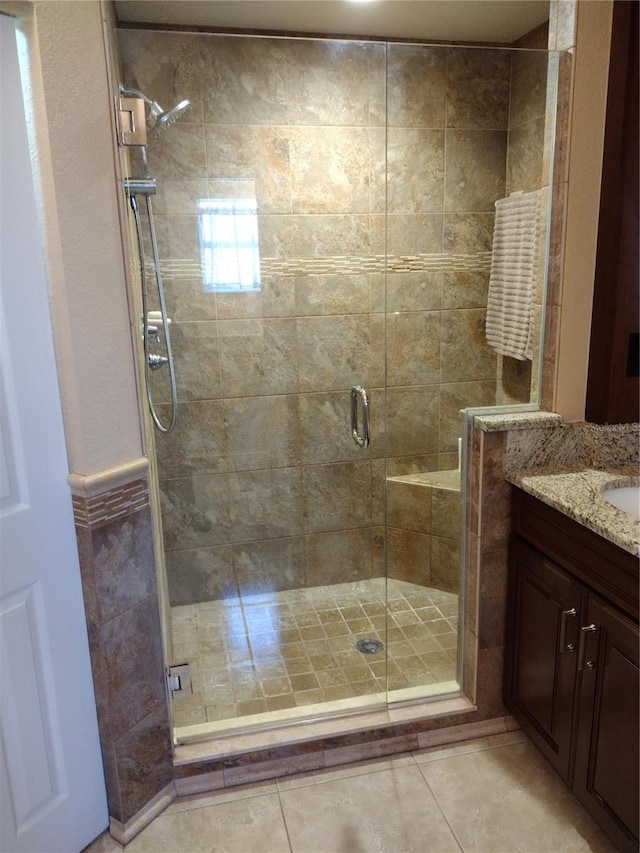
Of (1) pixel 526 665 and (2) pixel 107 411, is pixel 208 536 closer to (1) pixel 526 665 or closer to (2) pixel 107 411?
(2) pixel 107 411

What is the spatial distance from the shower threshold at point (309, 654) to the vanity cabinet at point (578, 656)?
0.38m

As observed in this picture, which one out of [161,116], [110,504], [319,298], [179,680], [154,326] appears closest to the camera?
[110,504]

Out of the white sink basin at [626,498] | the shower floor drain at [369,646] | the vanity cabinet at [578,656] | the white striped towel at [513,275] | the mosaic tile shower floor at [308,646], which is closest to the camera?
the vanity cabinet at [578,656]

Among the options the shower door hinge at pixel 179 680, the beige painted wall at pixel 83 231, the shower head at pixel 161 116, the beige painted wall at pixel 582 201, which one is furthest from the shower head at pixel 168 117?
the shower door hinge at pixel 179 680

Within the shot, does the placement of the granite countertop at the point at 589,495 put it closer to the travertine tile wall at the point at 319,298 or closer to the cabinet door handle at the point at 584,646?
the cabinet door handle at the point at 584,646

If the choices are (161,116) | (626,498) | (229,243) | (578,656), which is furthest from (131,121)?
(578,656)

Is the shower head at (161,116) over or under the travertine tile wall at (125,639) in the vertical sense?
over

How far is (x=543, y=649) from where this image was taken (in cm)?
183

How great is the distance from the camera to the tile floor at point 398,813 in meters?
1.70

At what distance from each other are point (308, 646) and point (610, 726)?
1.21m

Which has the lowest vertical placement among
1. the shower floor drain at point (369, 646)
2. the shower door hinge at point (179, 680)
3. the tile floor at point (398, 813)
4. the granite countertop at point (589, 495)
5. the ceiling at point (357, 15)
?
the tile floor at point (398, 813)

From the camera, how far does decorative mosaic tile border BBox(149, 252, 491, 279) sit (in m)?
2.45

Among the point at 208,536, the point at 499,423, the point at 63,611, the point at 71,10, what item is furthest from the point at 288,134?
the point at 63,611

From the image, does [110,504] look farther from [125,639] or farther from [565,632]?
[565,632]
